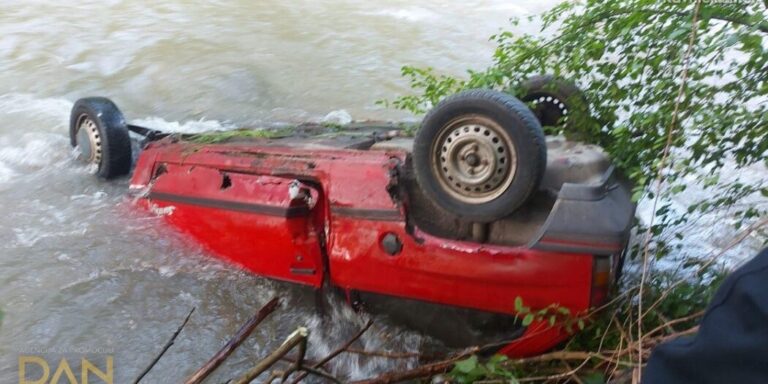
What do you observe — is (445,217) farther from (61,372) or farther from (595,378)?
(61,372)

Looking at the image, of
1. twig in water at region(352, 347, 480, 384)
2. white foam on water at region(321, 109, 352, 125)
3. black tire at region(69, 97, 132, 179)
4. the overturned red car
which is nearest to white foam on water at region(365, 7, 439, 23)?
white foam on water at region(321, 109, 352, 125)

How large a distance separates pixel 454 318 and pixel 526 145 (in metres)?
0.99

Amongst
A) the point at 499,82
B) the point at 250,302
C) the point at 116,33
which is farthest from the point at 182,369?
the point at 116,33

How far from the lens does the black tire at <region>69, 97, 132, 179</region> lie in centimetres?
525

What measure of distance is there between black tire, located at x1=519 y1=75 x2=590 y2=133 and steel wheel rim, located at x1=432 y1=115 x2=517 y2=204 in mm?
865

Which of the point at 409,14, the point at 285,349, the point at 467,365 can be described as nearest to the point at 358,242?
the point at 467,365

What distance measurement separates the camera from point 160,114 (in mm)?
8141

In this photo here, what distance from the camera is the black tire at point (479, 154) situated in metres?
2.77

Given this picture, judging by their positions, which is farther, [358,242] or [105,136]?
[105,136]

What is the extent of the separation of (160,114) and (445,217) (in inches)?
236

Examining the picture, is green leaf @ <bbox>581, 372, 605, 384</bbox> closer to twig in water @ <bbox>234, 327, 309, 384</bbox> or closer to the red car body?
the red car body

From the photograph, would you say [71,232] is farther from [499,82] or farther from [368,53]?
[368,53]

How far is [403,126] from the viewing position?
4590mm

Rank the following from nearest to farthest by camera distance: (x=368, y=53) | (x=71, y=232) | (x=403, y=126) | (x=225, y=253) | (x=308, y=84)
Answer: (x=225, y=253) < (x=403, y=126) < (x=71, y=232) < (x=308, y=84) < (x=368, y=53)
